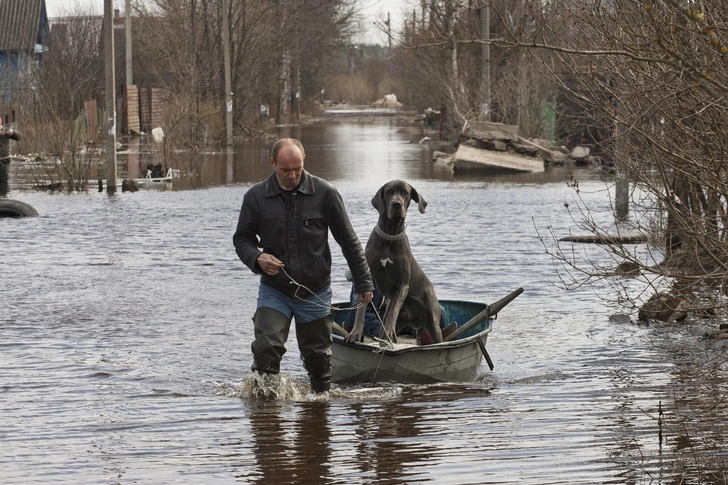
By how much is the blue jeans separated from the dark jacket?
0.05m

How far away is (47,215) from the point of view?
22.2 metres

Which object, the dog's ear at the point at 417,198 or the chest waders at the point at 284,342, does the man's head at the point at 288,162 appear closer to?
the chest waders at the point at 284,342

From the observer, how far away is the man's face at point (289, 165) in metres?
7.82

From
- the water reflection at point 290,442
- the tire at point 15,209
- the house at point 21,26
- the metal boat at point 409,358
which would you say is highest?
the house at point 21,26

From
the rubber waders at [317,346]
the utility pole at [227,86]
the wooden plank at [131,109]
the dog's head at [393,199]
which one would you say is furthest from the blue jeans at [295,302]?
the wooden plank at [131,109]

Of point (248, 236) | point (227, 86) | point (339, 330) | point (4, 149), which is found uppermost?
point (227, 86)

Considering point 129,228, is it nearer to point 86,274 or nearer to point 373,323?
point 86,274

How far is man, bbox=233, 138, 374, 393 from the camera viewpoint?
7945 mm

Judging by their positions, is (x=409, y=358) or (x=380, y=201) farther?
(x=380, y=201)

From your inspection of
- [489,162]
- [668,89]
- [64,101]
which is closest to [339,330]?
[668,89]

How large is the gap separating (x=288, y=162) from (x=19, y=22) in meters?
54.1

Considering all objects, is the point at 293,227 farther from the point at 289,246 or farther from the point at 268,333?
the point at 268,333

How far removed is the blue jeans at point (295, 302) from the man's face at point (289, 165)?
0.75m

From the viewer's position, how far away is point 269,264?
25.6ft
